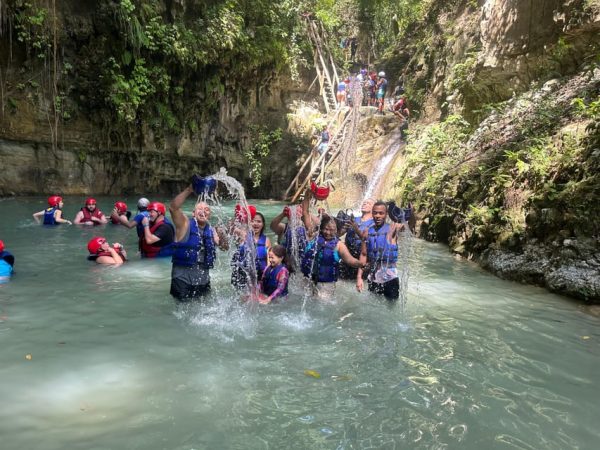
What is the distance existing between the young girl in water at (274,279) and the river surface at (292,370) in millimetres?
193

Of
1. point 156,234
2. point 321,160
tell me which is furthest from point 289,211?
point 321,160

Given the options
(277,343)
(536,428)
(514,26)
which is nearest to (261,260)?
(277,343)

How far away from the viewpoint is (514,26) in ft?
37.9

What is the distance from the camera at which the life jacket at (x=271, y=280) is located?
19.5 ft

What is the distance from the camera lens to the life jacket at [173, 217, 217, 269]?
18.4 ft

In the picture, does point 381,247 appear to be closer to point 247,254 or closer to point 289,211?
point 289,211

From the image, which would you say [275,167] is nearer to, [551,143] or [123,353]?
[551,143]

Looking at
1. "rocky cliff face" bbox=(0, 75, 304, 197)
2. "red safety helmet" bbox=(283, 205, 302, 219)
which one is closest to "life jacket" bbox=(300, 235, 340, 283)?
"red safety helmet" bbox=(283, 205, 302, 219)

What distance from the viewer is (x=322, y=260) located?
6.18 m

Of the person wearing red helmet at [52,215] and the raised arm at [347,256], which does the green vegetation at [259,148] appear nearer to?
the person wearing red helmet at [52,215]

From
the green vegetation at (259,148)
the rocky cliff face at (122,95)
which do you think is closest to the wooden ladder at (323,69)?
the rocky cliff face at (122,95)

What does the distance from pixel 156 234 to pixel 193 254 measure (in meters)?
3.17

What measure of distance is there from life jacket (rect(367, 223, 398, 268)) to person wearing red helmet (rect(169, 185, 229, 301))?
2.07 m

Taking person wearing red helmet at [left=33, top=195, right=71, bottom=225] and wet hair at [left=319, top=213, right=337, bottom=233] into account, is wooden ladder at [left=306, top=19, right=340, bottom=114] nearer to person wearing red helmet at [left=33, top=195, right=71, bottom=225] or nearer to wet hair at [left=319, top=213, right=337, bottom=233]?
person wearing red helmet at [left=33, top=195, right=71, bottom=225]
